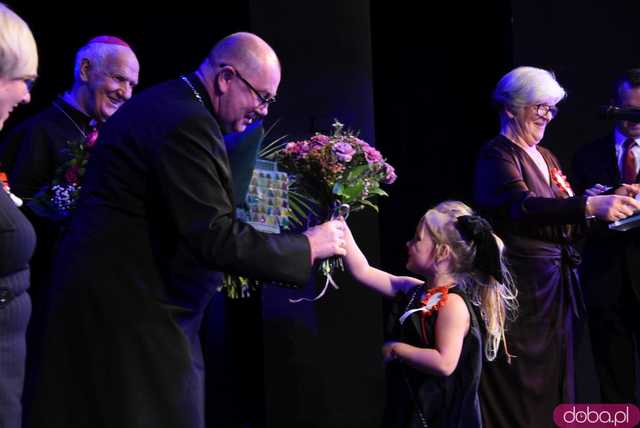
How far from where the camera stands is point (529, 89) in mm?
4309

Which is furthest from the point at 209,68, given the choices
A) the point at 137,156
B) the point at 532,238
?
the point at 532,238

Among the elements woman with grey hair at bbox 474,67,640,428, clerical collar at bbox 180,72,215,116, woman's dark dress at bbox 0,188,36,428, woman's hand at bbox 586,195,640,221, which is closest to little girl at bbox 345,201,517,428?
woman with grey hair at bbox 474,67,640,428

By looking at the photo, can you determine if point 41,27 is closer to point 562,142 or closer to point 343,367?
point 343,367

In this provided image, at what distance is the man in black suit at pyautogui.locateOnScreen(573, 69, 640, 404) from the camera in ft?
15.0

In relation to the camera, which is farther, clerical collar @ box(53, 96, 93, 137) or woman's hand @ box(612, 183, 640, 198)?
woman's hand @ box(612, 183, 640, 198)

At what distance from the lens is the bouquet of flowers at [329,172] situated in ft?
11.9

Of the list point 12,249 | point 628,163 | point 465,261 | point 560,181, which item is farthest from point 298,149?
point 628,163

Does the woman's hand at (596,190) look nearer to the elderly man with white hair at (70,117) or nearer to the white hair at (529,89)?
the white hair at (529,89)

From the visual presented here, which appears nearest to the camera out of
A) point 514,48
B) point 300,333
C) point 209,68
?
point 209,68

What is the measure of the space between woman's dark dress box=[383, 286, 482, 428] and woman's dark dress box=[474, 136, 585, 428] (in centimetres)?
92

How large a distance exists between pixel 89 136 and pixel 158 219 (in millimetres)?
1153

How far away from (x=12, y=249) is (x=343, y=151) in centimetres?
173

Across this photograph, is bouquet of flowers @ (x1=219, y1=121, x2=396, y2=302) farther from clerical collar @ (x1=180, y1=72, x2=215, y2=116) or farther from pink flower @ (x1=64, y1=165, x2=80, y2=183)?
clerical collar @ (x1=180, y1=72, x2=215, y2=116)

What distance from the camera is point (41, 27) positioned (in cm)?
458
